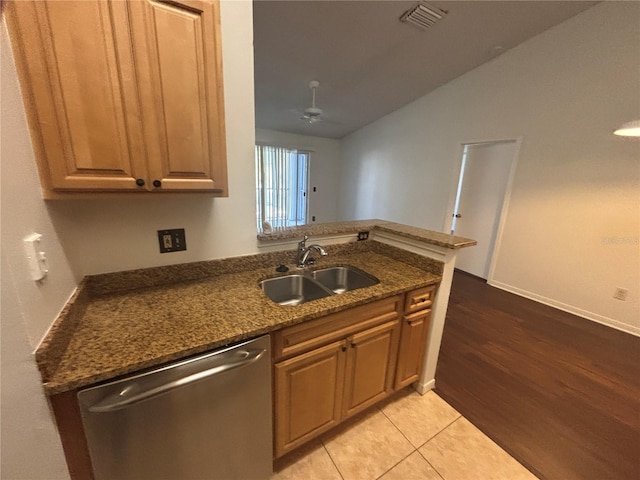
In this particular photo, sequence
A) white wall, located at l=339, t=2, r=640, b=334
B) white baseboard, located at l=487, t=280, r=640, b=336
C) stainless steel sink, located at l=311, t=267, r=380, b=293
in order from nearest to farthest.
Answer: stainless steel sink, located at l=311, t=267, r=380, b=293 → white wall, located at l=339, t=2, r=640, b=334 → white baseboard, located at l=487, t=280, r=640, b=336

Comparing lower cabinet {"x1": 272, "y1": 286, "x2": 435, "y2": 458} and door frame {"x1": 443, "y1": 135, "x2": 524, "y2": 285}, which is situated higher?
door frame {"x1": 443, "y1": 135, "x2": 524, "y2": 285}

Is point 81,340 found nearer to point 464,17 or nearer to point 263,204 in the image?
point 464,17

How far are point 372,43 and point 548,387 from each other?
3616mm

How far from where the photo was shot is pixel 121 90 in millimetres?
881

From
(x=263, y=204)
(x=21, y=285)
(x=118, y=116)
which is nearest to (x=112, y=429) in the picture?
(x=21, y=285)

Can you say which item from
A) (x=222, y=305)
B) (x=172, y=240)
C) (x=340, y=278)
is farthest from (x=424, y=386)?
(x=172, y=240)

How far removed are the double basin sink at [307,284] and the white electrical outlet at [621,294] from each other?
9.99 ft

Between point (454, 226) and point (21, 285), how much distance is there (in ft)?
15.5

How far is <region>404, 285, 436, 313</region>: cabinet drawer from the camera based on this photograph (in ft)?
4.93

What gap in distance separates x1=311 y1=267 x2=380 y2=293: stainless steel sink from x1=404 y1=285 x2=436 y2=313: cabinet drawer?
0.30m

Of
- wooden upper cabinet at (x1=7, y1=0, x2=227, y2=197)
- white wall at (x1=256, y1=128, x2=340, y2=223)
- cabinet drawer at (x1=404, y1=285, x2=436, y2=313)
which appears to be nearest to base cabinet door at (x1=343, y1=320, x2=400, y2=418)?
cabinet drawer at (x1=404, y1=285, x2=436, y2=313)

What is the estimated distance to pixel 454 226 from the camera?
167 inches

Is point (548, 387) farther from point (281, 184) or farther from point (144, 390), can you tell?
point (281, 184)

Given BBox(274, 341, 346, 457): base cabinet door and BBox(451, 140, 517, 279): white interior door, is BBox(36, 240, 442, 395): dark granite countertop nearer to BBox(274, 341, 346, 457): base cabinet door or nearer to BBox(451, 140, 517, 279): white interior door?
BBox(274, 341, 346, 457): base cabinet door
